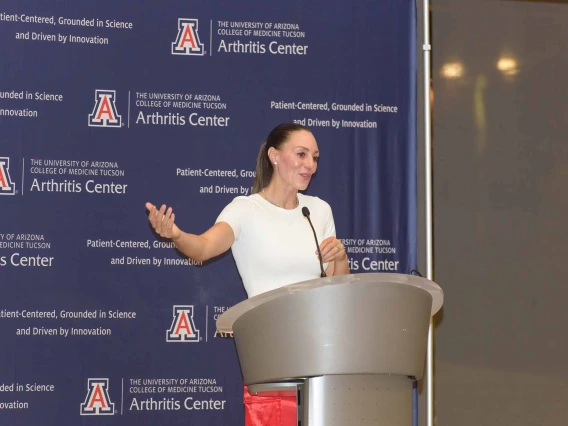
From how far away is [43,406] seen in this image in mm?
3295

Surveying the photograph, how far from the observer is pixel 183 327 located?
3.46m

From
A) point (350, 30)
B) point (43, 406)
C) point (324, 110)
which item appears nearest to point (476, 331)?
point (324, 110)

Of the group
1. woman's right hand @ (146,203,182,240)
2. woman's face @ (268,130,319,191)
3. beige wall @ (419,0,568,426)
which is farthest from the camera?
beige wall @ (419,0,568,426)

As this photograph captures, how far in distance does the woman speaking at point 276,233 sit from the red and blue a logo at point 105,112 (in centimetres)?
115

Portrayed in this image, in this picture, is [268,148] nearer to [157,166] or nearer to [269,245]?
[269,245]

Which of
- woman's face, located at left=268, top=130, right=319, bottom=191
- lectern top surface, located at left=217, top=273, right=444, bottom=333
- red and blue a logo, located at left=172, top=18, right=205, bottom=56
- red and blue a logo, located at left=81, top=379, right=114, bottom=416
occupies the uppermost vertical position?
red and blue a logo, located at left=172, top=18, right=205, bottom=56

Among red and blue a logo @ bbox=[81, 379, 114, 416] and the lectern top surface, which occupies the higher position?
the lectern top surface

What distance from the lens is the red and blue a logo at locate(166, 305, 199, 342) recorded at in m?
3.45

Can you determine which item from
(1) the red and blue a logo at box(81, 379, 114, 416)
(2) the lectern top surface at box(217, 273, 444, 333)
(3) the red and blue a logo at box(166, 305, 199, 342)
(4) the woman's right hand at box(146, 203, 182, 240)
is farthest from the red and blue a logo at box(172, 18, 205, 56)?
(2) the lectern top surface at box(217, 273, 444, 333)

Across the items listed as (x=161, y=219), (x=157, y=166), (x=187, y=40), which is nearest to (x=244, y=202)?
(x=161, y=219)

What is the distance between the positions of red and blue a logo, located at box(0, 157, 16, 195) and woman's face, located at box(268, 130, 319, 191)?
5.02 ft

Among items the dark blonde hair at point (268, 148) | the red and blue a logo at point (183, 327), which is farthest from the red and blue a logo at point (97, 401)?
the dark blonde hair at point (268, 148)

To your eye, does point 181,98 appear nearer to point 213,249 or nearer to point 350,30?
point 350,30

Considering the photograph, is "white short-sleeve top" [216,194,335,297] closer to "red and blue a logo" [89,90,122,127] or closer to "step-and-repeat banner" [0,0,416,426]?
"step-and-repeat banner" [0,0,416,426]
